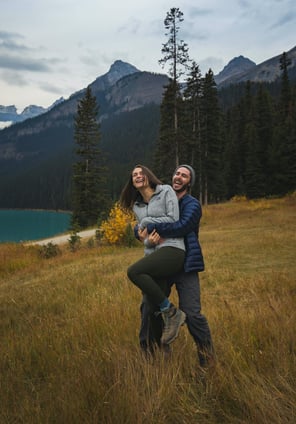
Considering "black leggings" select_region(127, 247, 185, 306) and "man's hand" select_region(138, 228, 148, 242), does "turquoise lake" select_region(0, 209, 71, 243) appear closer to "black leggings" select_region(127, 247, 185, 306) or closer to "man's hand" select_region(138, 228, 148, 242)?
"man's hand" select_region(138, 228, 148, 242)

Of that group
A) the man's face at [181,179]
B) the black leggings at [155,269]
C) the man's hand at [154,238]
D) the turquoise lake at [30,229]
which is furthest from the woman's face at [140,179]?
the turquoise lake at [30,229]

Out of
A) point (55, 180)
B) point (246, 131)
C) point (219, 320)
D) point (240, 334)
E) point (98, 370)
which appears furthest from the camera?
point (55, 180)

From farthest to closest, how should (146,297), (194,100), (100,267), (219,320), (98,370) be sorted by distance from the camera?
(194,100), (100,267), (219,320), (146,297), (98,370)

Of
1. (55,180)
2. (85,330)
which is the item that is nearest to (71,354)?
(85,330)

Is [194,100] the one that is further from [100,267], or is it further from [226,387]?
[226,387]

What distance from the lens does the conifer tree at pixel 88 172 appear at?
33562 millimetres

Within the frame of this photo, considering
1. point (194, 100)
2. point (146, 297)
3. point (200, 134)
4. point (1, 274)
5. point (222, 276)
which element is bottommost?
point (1, 274)

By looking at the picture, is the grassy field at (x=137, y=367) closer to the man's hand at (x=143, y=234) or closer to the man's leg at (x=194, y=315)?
the man's leg at (x=194, y=315)

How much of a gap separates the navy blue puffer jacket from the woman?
67 mm

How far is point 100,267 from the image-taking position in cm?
979

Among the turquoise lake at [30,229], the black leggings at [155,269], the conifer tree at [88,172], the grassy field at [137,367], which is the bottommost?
the turquoise lake at [30,229]

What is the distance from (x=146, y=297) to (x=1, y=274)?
10.6 meters

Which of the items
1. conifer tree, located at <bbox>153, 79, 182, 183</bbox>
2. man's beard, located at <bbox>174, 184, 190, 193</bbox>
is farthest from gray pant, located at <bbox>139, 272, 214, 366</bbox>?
conifer tree, located at <bbox>153, 79, 182, 183</bbox>

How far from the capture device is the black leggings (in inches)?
108
